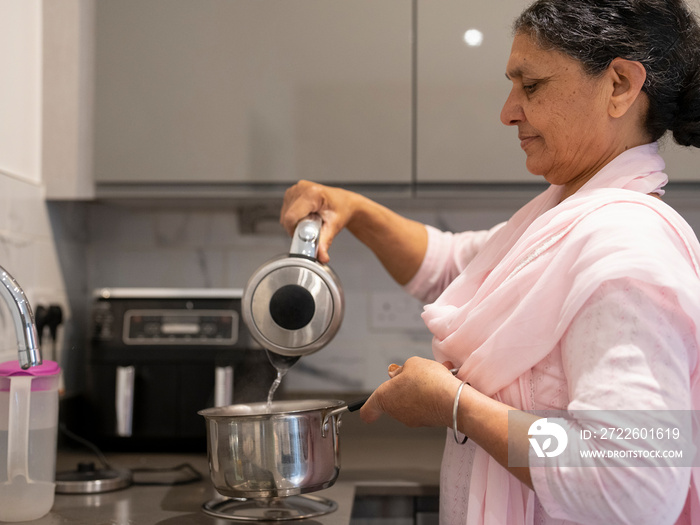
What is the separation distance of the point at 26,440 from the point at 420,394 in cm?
61

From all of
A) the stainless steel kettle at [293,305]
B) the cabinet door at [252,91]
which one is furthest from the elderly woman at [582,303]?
the cabinet door at [252,91]

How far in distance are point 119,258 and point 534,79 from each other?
132cm

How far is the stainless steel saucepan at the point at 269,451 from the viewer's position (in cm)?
97

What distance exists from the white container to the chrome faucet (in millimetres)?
260

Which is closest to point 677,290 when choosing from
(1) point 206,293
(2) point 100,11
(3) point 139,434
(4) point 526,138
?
(4) point 526,138

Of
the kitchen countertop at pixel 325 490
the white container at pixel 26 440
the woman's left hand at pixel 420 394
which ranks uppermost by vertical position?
the woman's left hand at pixel 420 394

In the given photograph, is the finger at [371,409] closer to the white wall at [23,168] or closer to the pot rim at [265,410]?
the pot rim at [265,410]

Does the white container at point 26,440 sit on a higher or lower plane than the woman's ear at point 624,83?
lower

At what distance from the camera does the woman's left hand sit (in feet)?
2.88

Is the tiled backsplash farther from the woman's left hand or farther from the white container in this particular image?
the woman's left hand
